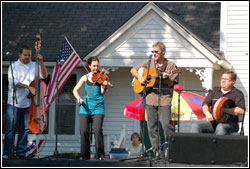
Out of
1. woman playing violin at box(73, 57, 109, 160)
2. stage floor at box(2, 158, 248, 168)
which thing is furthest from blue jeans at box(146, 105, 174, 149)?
woman playing violin at box(73, 57, 109, 160)

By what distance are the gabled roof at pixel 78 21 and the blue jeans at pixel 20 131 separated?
20.3 feet

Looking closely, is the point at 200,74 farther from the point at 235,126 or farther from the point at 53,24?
the point at 235,126

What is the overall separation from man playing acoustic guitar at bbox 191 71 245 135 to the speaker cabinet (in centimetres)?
63

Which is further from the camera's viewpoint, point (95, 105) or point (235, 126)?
point (95, 105)

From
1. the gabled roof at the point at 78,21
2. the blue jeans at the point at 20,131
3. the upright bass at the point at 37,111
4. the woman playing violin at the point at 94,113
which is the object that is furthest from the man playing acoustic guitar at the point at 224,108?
the gabled roof at the point at 78,21

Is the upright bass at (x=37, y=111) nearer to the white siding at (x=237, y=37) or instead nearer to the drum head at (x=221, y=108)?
the drum head at (x=221, y=108)

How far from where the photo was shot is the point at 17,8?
15922 millimetres

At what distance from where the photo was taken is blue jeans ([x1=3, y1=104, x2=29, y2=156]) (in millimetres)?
7887

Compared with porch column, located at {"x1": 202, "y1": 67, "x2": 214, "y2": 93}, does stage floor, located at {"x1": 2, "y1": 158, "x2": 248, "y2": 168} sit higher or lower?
lower

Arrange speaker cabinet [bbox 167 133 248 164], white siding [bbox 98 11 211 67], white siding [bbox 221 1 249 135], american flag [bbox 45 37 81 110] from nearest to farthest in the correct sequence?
speaker cabinet [bbox 167 133 248 164]
american flag [bbox 45 37 81 110]
white siding [bbox 98 11 211 67]
white siding [bbox 221 1 249 135]

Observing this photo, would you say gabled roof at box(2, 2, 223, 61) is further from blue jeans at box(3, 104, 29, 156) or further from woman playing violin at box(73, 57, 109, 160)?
woman playing violin at box(73, 57, 109, 160)

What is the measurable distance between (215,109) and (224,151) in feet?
2.70

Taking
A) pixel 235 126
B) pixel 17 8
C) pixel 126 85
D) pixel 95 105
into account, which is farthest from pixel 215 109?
pixel 17 8

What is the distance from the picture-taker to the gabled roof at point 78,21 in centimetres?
1452
